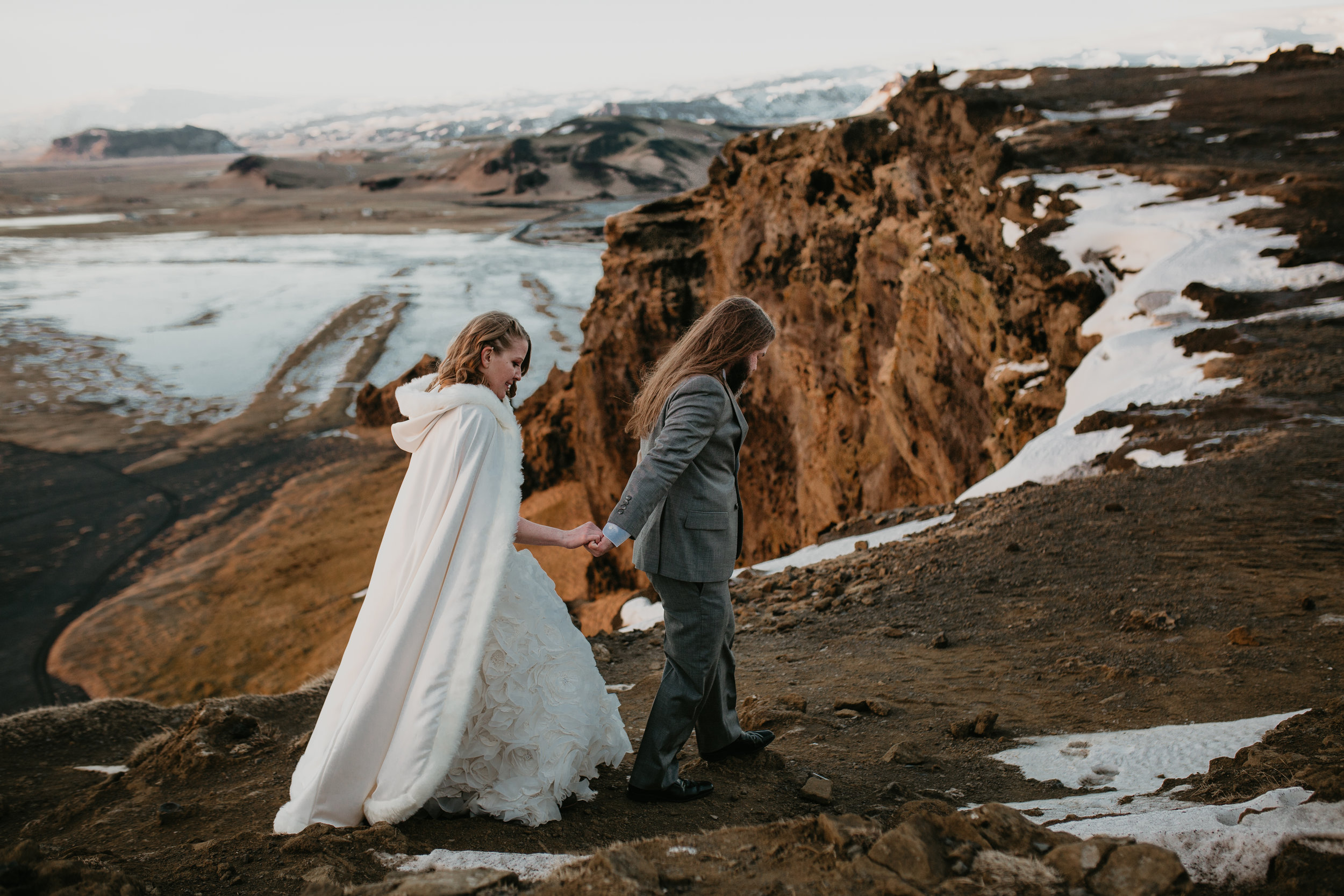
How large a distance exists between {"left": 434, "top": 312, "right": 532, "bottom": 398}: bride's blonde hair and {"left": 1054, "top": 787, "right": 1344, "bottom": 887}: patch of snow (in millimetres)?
2280

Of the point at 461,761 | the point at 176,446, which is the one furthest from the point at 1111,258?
the point at 176,446

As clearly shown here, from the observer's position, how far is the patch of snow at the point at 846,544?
7.00 meters

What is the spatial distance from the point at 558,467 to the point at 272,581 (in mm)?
8018

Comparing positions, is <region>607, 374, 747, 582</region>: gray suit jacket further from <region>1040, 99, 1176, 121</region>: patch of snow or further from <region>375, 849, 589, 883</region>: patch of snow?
<region>1040, 99, 1176, 121</region>: patch of snow

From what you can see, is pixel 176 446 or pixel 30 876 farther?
pixel 176 446

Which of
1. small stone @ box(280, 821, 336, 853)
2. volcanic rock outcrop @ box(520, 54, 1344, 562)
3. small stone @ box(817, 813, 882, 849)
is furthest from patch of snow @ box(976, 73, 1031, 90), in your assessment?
small stone @ box(280, 821, 336, 853)

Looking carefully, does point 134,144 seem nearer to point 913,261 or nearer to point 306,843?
point 913,261

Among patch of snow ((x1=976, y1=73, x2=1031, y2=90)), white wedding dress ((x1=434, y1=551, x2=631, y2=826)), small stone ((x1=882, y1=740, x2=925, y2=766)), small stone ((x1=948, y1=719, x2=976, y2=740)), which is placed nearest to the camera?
white wedding dress ((x1=434, y1=551, x2=631, y2=826))

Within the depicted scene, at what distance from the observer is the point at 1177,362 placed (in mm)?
7656

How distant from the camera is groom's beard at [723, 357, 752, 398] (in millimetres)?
3033

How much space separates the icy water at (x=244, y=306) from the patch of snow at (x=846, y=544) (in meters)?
26.2

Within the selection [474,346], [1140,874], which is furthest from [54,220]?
[1140,874]

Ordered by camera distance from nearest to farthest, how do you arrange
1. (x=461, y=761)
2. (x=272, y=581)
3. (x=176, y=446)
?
(x=461, y=761)
(x=272, y=581)
(x=176, y=446)

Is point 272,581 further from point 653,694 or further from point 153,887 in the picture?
Result: point 153,887
